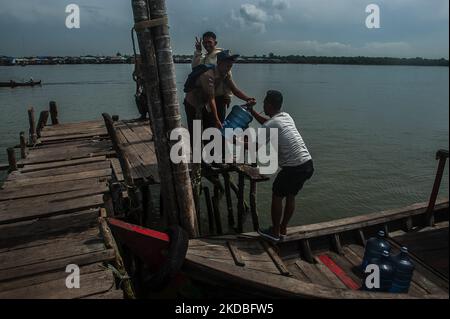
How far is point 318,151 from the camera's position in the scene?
19375mm

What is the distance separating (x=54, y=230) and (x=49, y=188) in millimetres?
1438

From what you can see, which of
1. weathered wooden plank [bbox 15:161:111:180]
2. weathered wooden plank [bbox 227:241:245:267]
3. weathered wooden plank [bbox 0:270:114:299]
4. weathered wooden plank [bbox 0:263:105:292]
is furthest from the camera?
weathered wooden plank [bbox 15:161:111:180]

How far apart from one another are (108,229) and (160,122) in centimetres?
165

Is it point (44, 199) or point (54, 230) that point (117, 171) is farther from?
point (54, 230)

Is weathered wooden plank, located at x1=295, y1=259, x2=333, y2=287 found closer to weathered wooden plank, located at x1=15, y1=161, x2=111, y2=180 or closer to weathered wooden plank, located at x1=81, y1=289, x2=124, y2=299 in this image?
weathered wooden plank, located at x1=81, y1=289, x2=124, y2=299

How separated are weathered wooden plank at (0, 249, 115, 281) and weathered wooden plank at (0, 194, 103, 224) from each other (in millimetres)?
1098

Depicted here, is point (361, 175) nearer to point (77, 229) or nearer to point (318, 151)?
point (318, 151)

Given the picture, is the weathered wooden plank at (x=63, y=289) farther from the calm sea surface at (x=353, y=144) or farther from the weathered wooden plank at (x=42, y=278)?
the calm sea surface at (x=353, y=144)

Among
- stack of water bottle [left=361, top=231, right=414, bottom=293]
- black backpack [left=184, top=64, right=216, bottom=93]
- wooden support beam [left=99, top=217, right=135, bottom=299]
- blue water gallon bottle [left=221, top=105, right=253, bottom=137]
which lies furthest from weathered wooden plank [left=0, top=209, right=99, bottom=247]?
stack of water bottle [left=361, top=231, right=414, bottom=293]

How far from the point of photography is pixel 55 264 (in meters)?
4.11

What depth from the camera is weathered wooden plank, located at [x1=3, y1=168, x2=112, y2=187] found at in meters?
6.34

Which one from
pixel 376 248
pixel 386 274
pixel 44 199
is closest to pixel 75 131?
pixel 44 199

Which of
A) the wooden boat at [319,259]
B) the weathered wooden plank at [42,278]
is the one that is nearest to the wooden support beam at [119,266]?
the weathered wooden plank at [42,278]
